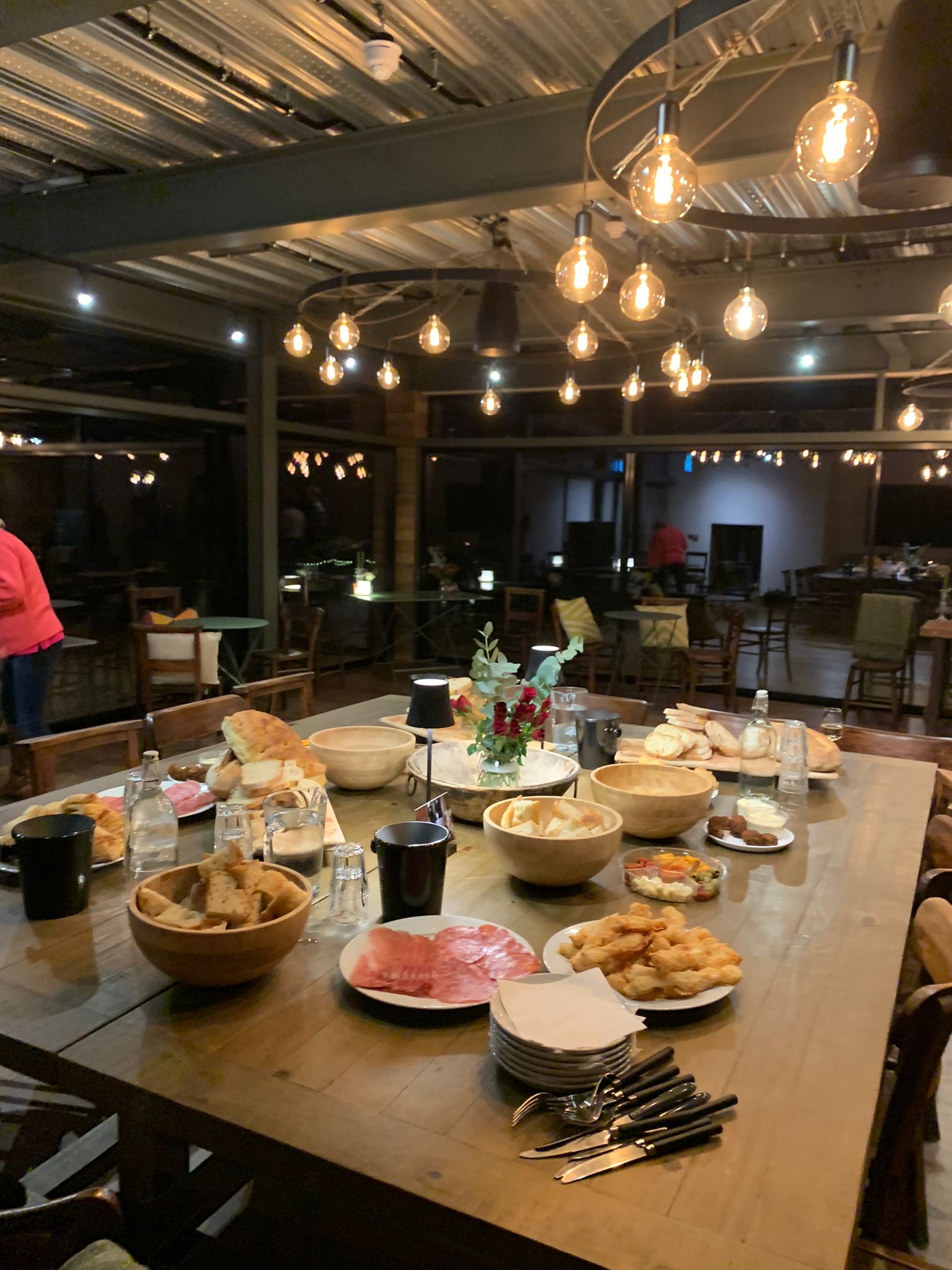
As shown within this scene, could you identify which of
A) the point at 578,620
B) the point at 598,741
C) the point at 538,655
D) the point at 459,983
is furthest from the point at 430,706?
the point at 578,620

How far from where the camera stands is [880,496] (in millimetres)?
7316

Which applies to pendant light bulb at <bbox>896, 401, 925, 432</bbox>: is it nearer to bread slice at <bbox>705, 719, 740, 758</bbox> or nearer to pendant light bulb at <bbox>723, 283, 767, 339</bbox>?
pendant light bulb at <bbox>723, 283, 767, 339</bbox>

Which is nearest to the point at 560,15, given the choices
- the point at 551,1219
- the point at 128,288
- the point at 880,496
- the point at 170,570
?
the point at 551,1219

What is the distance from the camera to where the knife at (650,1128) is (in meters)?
1.02

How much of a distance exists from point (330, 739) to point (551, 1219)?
1.67m

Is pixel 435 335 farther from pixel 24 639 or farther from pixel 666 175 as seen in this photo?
pixel 24 639

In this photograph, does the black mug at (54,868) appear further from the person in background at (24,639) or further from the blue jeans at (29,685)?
the blue jeans at (29,685)

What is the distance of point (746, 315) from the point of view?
2.89m

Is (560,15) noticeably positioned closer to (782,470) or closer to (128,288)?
(128,288)

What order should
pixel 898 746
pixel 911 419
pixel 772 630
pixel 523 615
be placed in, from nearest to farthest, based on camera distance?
pixel 898 746 < pixel 911 419 < pixel 523 615 < pixel 772 630

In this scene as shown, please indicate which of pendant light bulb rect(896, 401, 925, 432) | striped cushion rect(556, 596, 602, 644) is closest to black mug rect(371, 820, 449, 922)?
striped cushion rect(556, 596, 602, 644)

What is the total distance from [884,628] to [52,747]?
20.1ft

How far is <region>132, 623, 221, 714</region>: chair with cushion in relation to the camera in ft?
17.3

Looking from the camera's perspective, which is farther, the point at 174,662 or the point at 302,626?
the point at 302,626
